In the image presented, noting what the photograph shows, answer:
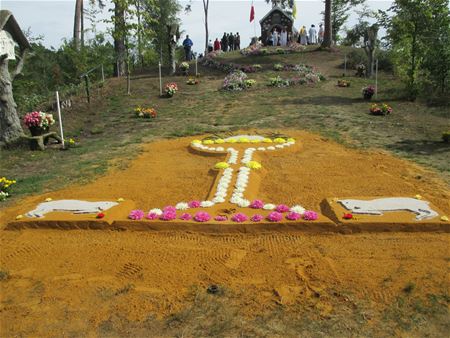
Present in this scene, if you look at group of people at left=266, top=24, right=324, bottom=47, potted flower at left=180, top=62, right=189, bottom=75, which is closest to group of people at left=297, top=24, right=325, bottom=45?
group of people at left=266, top=24, right=324, bottom=47

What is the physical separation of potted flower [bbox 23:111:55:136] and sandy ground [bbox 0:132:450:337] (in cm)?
476

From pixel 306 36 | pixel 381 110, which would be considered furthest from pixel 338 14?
pixel 381 110

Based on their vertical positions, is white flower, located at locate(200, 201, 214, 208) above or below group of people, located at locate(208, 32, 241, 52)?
below

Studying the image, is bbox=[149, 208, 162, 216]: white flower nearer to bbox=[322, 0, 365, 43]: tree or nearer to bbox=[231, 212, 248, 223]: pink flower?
bbox=[231, 212, 248, 223]: pink flower

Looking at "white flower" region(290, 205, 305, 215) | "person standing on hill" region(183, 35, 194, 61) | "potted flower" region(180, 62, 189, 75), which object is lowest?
"white flower" region(290, 205, 305, 215)

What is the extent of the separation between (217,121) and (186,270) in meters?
9.84

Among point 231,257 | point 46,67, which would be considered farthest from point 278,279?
point 46,67

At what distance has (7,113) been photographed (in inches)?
442

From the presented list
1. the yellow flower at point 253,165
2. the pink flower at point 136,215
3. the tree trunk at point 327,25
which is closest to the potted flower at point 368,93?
the yellow flower at point 253,165

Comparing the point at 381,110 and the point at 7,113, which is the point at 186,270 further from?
the point at 381,110

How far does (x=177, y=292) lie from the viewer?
4.45m

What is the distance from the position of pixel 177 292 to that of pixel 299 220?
2.24 m

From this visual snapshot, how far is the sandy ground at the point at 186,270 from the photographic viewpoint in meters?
4.20

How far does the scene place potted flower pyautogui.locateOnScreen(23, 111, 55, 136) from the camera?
1112 cm
